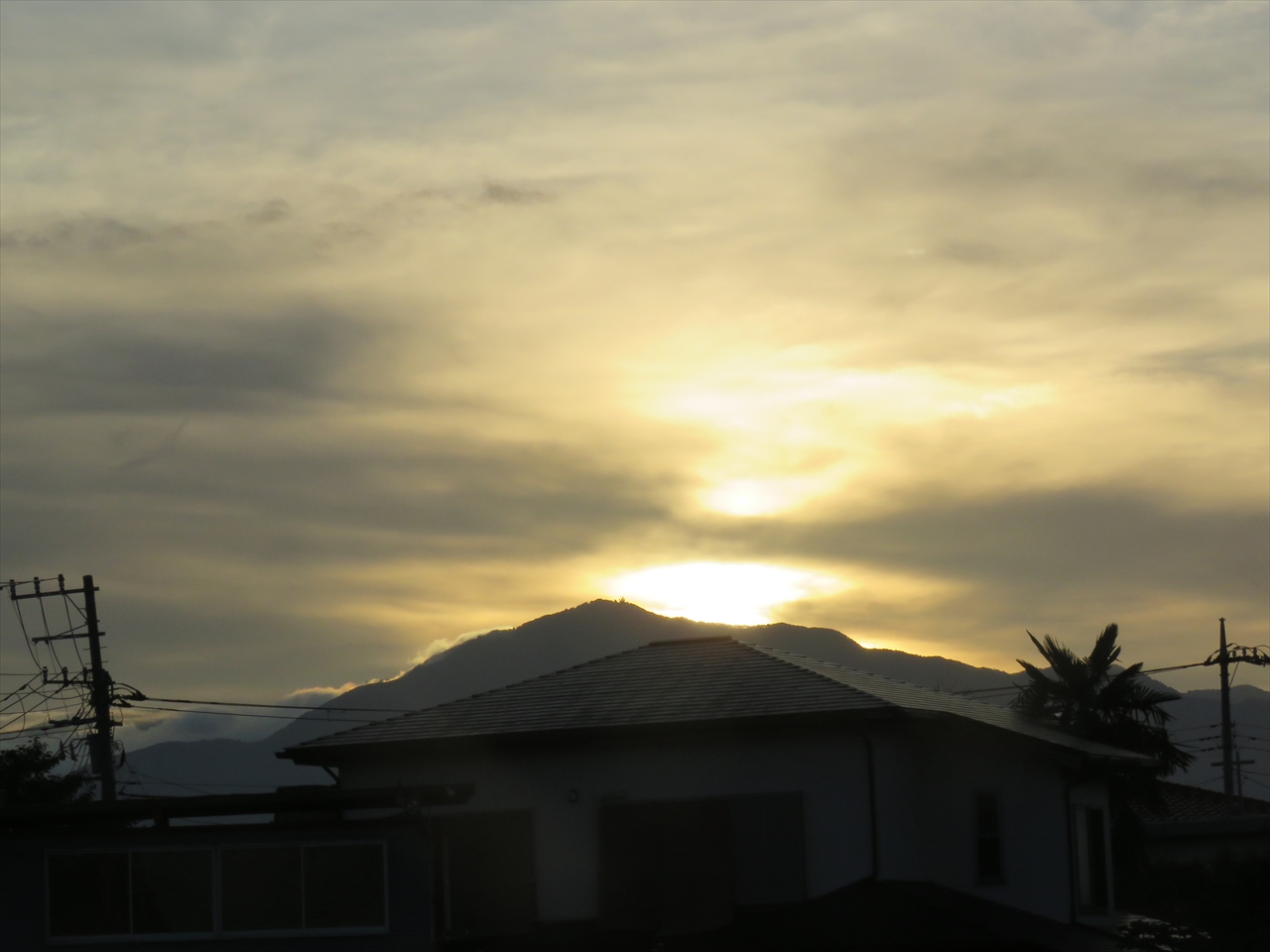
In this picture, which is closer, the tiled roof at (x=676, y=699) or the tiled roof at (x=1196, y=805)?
the tiled roof at (x=676, y=699)

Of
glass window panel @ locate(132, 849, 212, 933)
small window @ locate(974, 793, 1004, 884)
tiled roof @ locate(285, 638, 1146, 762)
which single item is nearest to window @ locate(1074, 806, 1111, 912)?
tiled roof @ locate(285, 638, 1146, 762)

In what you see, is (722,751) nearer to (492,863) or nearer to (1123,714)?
(492,863)

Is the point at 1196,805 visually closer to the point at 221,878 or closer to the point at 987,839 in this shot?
the point at 987,839

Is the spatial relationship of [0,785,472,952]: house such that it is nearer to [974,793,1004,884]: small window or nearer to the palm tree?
[974,793,1004,884]: small window

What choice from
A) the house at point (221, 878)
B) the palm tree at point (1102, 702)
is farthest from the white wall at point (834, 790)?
the palm tree at point (1102, 702)

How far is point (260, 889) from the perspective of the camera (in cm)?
2122

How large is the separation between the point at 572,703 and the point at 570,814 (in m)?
2.66

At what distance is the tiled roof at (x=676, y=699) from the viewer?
2455 cm

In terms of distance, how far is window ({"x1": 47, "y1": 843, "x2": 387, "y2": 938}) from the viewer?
21172mm

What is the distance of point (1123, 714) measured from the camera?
37750mm

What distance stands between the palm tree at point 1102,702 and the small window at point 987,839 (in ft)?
40.0

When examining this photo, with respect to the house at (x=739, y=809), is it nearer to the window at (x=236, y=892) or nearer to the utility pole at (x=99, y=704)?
the window at (x=236, y=892)

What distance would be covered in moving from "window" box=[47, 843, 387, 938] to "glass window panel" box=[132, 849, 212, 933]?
0.02m

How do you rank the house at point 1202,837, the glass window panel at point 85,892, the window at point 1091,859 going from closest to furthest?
the glass window panel at point 85,892 → the window at point 1091,859 → the house at point 1202,837
